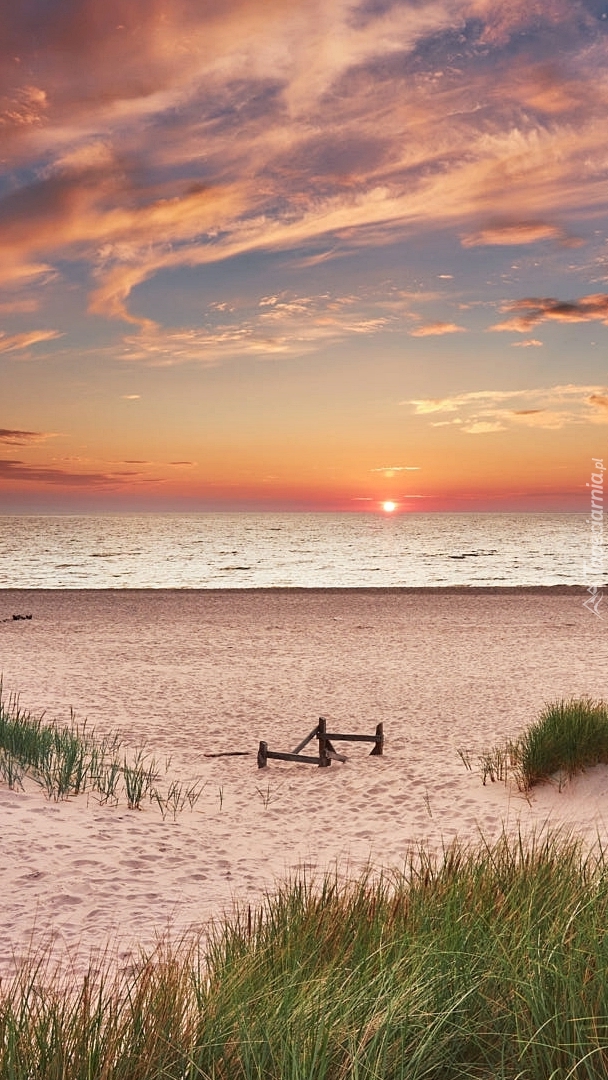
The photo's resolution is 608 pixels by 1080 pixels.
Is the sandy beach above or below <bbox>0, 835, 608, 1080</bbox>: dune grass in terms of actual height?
below

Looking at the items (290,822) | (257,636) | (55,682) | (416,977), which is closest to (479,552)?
(257,636)

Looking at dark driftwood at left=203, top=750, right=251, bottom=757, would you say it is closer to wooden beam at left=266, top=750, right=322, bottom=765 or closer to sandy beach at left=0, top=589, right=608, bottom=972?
sandy beach at left=0, top=589, right=608, bottom=972

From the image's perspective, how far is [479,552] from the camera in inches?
3573

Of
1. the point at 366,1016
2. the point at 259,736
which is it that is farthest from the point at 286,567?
the point at 366,1016

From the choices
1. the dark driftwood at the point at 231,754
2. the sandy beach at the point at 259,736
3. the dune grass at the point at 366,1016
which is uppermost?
the dune grass at the point at 366,1016

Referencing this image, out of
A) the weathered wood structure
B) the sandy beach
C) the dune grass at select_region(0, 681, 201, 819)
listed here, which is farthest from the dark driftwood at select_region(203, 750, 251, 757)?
the dune grass at select_region(0, 681, 201, 819)

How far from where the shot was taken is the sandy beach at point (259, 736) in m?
6.98

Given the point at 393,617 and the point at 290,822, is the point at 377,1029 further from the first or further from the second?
the point at 393,617

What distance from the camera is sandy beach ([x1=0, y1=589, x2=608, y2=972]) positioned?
275 inches

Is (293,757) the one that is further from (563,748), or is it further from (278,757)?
(563,748)

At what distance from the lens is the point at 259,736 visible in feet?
44.7

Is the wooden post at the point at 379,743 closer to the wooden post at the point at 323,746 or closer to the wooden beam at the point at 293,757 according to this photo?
the wooden post at the point at 323,746

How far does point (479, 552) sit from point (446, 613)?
61557mm

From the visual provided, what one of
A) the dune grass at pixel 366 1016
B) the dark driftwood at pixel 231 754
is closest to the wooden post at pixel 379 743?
the dark driftwood at pixel 231 754
